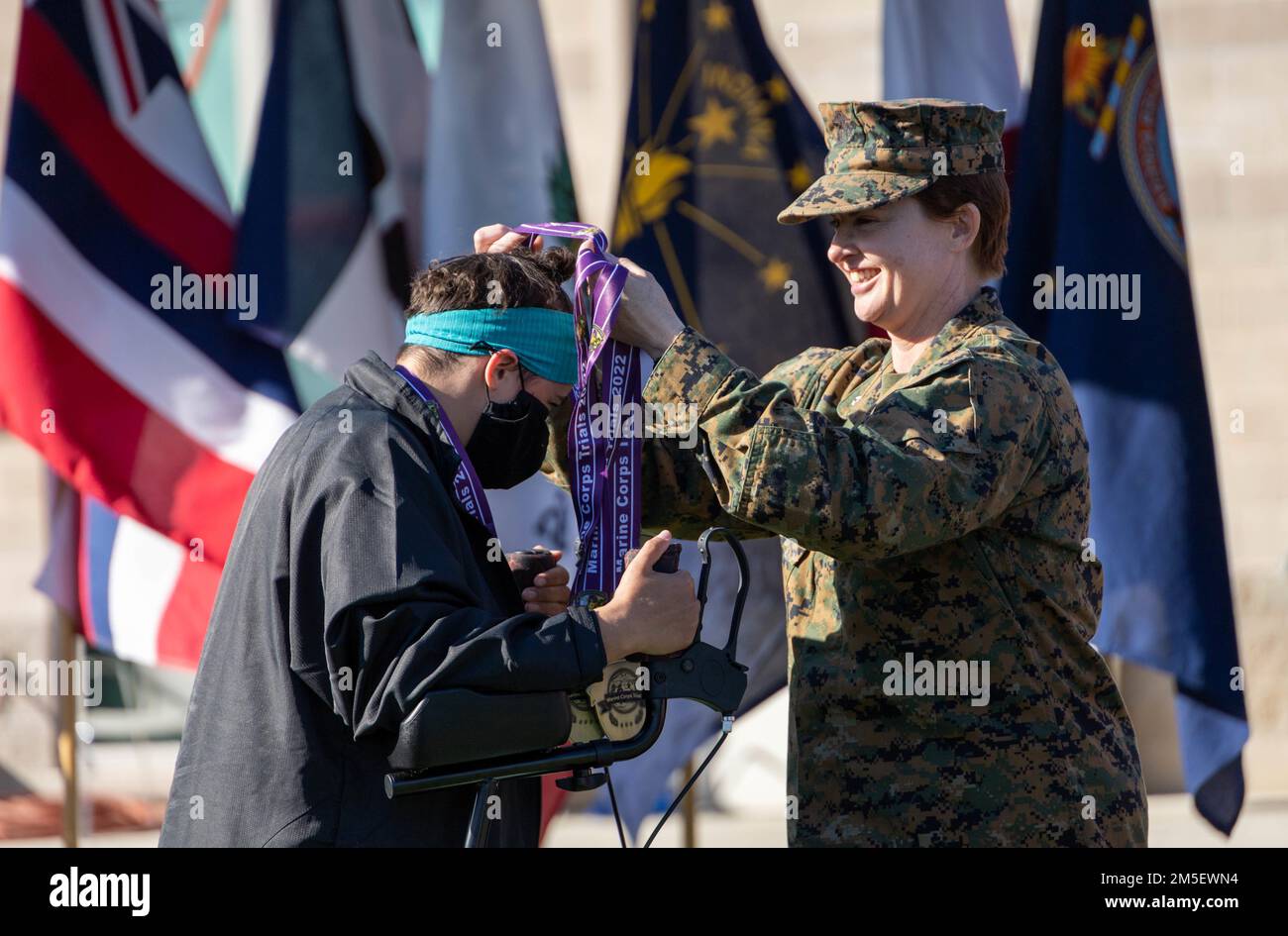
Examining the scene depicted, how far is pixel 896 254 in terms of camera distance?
3186mm

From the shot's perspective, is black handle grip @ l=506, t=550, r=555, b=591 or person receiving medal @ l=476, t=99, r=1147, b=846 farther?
black handle grip @ l=506, t=550, r=555, b=591

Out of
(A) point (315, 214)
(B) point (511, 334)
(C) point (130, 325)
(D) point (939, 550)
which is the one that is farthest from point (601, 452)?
(C) point (130, 325)

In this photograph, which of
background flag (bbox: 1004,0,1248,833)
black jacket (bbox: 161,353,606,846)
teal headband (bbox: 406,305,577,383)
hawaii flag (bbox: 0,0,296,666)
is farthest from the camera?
hawaii flag (bbox: 0,0,296,666)

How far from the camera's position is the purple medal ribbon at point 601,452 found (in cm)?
314

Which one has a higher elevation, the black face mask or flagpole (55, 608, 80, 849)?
the black face mask

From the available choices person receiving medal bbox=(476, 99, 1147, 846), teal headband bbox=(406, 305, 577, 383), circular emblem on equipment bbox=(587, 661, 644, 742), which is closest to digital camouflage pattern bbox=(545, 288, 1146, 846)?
person receiving medal bbox=(476, 99, 1147, 846)

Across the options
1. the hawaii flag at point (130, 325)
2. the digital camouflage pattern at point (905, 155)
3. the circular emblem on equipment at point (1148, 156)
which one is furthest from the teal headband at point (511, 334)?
the circular emblem on equipment at point (1148, 156)

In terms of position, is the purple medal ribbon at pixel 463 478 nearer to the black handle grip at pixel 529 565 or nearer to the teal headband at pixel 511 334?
the teal headband at pixel 511 334

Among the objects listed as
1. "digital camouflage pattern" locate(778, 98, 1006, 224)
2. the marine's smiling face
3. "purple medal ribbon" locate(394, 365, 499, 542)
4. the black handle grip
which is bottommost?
the black handle grip

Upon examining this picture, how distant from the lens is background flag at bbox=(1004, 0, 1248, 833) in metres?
5.37

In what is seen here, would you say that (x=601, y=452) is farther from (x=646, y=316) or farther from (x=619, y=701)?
(x=619, y=701)

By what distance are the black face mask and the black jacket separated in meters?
0.16

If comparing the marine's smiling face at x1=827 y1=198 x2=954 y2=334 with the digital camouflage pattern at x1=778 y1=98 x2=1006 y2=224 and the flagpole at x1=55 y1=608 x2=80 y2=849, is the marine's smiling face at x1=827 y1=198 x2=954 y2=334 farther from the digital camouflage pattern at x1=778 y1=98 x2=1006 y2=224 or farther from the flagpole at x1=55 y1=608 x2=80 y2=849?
the flagpole at x1=55 y1=608 x2=80 y2=849
